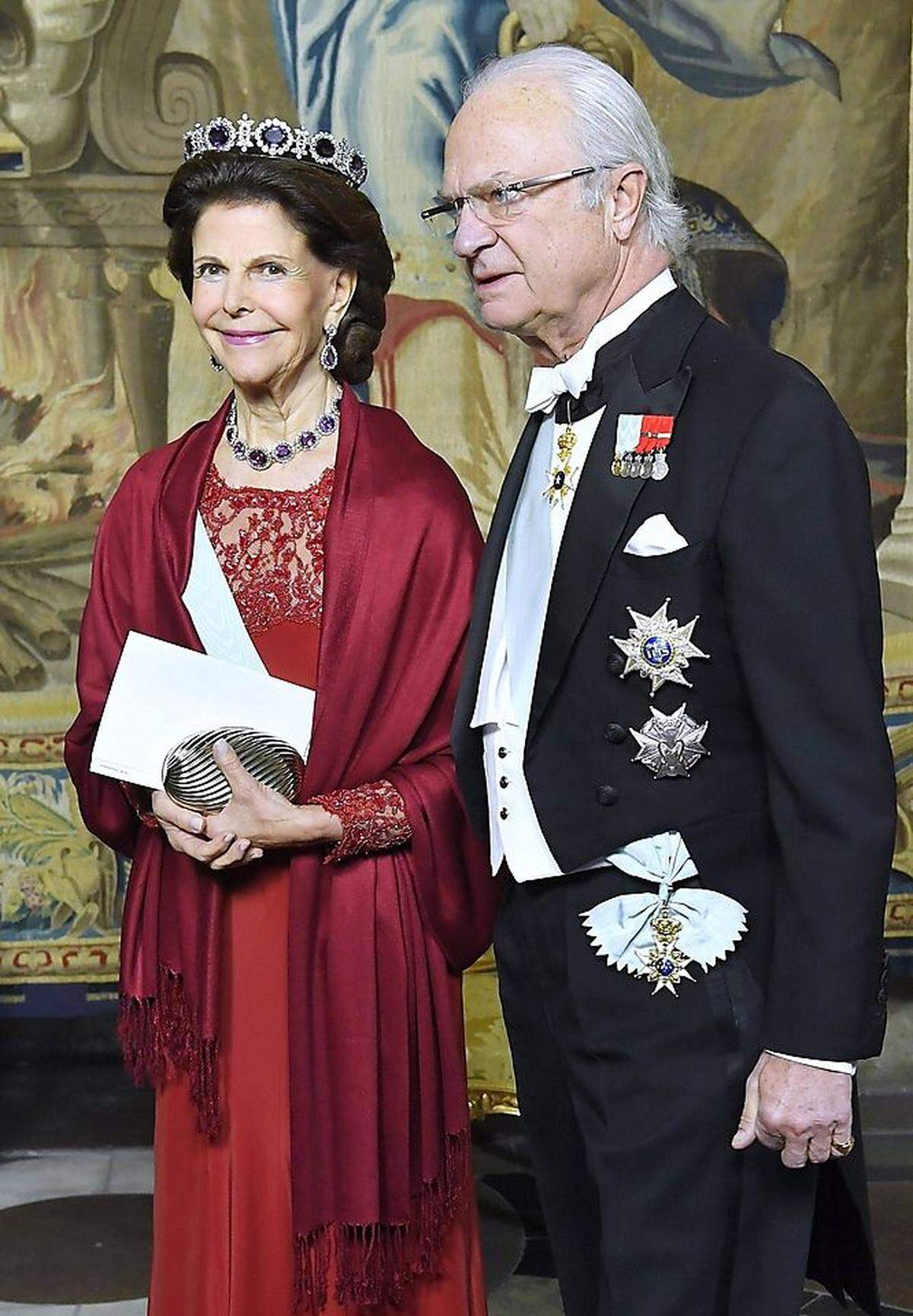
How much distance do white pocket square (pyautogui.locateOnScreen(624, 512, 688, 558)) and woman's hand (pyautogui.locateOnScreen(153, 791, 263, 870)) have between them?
93 centimetres

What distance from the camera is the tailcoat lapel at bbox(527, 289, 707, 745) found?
2.33 metres

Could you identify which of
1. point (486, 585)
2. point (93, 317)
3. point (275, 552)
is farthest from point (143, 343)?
point (486, 585)

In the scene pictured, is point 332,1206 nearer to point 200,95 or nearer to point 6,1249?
point 6,1249

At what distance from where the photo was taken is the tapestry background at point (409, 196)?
5.51 metres

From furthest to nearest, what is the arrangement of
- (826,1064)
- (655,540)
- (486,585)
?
1. (486,585)
2. (655,540)
3. (826,1064)

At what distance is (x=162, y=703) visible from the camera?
2.89m

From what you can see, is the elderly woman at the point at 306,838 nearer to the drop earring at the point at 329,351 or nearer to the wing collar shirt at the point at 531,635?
the drop earring at the point at 329,351

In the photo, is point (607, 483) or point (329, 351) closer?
point (607, 483)

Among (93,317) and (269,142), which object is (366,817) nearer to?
(269,142)

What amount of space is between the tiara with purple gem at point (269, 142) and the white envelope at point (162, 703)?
32.3 inches

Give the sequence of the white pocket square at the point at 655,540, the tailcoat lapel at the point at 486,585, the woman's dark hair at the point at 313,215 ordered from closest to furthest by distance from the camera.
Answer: the white pocket square at the point at 655,540 < the tailcoat lapel at the point at 486,585 < the woman's dark hair at the point at 313,215

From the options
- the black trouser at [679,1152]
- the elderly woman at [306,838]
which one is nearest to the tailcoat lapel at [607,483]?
the black trouser at [679,1152]

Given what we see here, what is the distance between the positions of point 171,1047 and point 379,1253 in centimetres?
47

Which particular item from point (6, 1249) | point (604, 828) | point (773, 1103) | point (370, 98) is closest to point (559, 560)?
point (604, 828)
